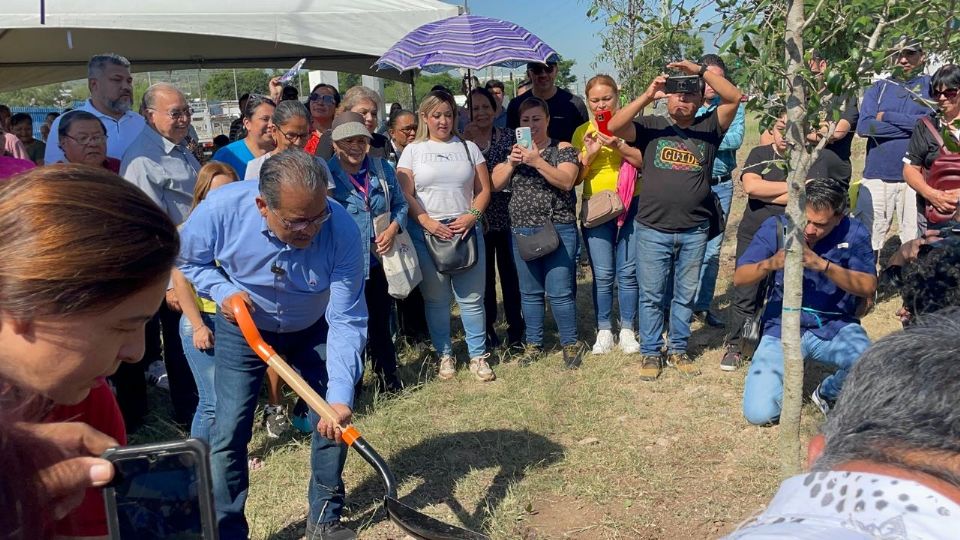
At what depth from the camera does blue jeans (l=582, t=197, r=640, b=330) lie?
5.23 m

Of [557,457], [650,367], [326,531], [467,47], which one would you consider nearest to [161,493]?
[326,531]

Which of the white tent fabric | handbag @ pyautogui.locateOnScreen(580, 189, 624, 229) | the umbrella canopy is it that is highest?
the white tent fabric

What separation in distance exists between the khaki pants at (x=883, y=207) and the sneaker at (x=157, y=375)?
551 centimetres

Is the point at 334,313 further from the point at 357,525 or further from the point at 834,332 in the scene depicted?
the point at 834,332

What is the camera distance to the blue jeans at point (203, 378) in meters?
3.27

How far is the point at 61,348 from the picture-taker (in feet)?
3.98

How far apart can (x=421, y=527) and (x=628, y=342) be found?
3156mm

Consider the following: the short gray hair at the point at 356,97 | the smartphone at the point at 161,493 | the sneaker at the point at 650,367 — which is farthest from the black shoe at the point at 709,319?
the smartphone at the point at 161,493

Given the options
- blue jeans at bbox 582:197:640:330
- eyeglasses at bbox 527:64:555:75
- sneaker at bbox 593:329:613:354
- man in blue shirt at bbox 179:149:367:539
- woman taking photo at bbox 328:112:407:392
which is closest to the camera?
man in blue shirt at bbox 179:149:367:539

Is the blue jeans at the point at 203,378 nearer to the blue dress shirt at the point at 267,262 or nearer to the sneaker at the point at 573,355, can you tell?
the blue dress shirt at the point at 267,262

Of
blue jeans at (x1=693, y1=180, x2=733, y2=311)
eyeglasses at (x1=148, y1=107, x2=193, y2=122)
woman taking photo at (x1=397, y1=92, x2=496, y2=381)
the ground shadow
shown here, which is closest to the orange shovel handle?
the ground shadow

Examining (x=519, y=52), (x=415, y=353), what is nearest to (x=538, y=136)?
(x=519, y=52)

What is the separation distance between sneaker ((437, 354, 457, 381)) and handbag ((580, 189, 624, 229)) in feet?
4.31

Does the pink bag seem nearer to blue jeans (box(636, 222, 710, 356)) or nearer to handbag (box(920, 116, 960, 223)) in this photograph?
blue jeans (box(636, 222, 710, 356))
